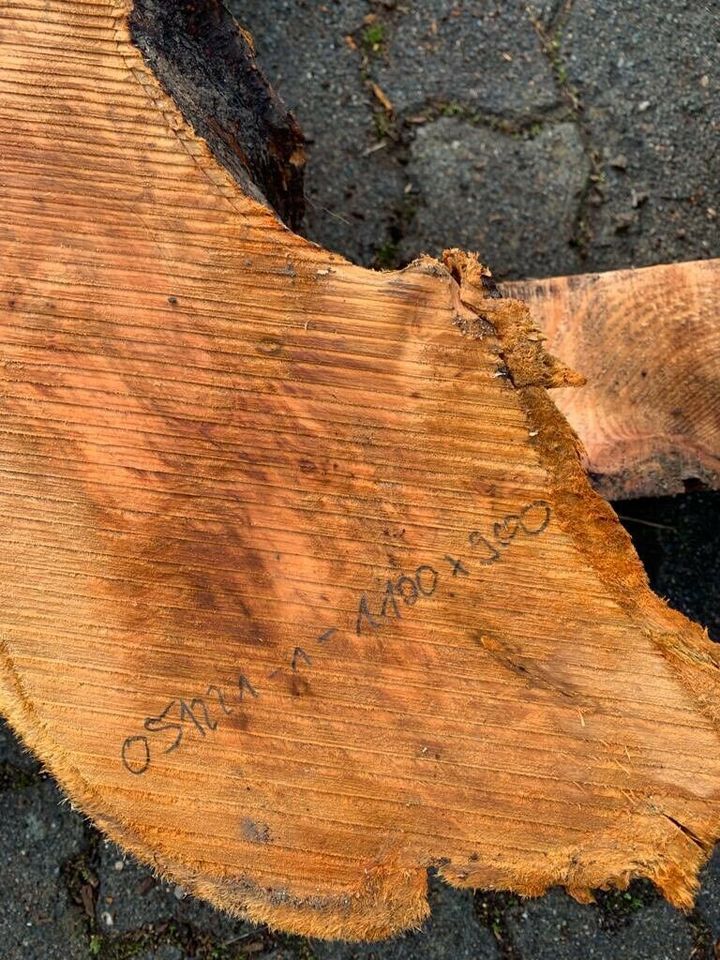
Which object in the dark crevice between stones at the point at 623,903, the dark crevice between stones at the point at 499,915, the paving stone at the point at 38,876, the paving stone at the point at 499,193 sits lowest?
the paving stone at the point at 38,876

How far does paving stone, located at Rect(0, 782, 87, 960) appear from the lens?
64.6 inches

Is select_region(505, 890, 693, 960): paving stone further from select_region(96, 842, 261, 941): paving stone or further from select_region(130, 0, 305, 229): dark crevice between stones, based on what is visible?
select_region(130, 0, 305, 229): dark crevice between stones

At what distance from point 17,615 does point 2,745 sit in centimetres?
87

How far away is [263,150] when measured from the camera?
1.30 m

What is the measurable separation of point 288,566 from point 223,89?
0.79 m

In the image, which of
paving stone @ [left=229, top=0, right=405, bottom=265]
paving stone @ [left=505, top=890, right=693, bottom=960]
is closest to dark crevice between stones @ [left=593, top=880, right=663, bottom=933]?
paving stone @ [left=505, top=890, right=693, bottom=960]

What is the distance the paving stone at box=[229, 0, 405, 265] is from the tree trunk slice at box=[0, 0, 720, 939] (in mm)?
851

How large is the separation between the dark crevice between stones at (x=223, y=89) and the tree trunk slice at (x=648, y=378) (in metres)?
0.59

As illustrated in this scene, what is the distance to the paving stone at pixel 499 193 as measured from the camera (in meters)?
1.81

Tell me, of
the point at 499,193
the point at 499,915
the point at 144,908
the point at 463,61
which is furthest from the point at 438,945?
the point at 463,61

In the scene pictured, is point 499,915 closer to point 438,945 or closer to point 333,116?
point 438,945

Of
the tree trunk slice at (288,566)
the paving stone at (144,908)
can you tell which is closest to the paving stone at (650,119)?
the tree trunk slice at (288,566)

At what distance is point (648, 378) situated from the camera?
4.23 feet

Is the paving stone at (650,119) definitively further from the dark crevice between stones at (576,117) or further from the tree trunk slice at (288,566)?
the tree trunk slice at (288,566)
